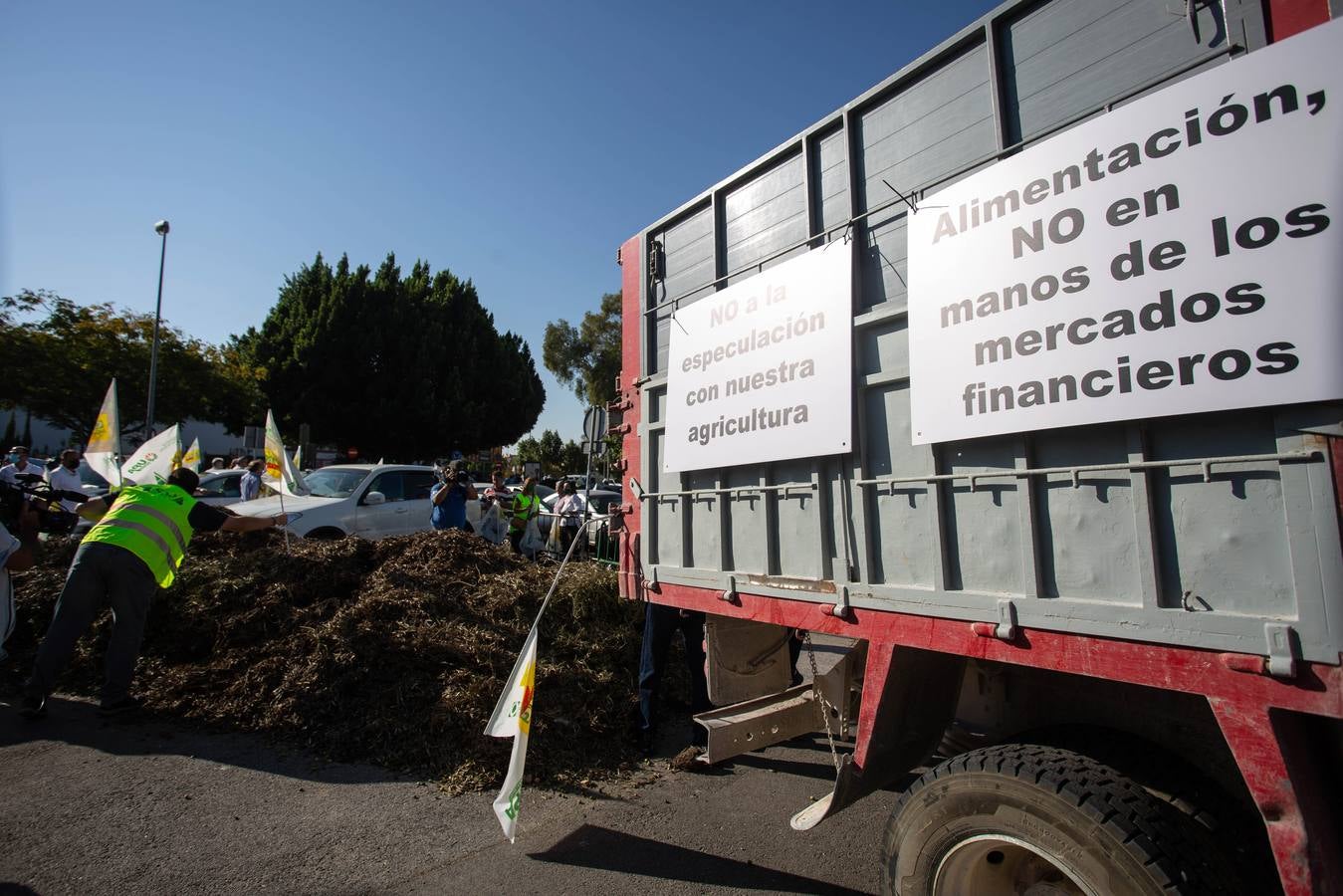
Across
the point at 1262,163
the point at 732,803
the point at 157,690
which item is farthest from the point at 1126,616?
the point at 157,690

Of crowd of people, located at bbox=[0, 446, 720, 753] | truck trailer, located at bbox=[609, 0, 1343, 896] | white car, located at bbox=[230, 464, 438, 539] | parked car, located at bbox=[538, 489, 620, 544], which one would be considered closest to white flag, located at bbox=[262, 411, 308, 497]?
white car, located at bbox=[230, 464, 438, 539]

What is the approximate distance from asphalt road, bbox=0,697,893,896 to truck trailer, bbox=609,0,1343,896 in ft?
2.12

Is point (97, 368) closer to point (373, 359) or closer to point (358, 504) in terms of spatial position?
point (373, 359)

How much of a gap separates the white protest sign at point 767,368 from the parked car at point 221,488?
10.9 meters

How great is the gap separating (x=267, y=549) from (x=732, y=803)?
5.12m

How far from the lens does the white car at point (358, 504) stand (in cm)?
948

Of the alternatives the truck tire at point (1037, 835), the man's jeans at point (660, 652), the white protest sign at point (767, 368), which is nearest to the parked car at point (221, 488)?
the man's jeans at point (660, 652)

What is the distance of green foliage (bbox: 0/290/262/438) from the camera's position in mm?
20641

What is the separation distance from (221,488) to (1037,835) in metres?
13.5

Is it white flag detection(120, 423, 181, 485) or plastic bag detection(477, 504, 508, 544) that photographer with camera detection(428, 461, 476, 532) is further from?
white flag detection(120, 423, 181, 485)

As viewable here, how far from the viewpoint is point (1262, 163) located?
174cm

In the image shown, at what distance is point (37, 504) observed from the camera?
234 inches

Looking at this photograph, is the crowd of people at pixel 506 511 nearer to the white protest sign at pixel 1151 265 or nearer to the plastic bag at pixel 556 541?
the plastic bag at pixel 556 541

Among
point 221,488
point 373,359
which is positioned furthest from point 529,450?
point 221,488
